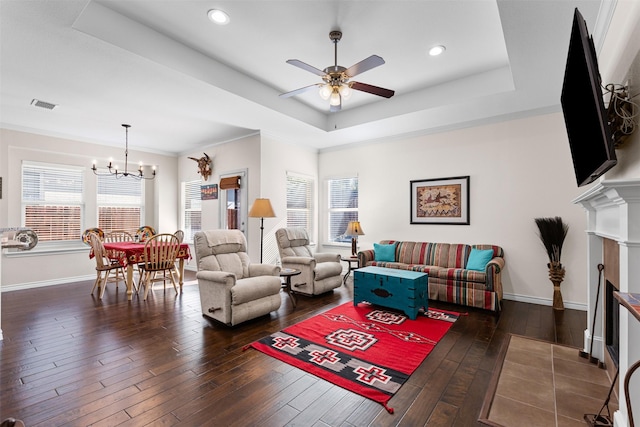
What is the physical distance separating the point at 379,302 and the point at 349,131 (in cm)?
296

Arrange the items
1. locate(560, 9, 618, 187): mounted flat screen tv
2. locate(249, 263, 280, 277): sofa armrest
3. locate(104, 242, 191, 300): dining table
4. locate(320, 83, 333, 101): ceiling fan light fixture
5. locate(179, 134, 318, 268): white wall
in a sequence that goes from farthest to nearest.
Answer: locate(179, 134, 318, 268): white wall < locate(104, 242, 191, 300): dining table < locate(249, 263, 280, 277): sofa armrest < locate(320, 83, 333, 101): ceiling fan light fixture < locate(560, 9, 618, 187): mounted flat screen tv

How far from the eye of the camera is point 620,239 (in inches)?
63.6

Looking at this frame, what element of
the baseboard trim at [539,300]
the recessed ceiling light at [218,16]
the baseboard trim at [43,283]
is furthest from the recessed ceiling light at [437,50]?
the baseboard trim at [43,283]

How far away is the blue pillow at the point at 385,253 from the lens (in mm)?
5074

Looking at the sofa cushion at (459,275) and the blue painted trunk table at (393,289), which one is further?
the sofa cushion at (459,275)

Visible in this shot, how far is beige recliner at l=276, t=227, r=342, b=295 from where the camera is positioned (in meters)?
4.43

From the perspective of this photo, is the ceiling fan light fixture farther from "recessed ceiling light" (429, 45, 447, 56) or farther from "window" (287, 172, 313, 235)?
"window" (287, 172, 313, 235)

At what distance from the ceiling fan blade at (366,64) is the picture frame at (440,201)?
2.93 metres


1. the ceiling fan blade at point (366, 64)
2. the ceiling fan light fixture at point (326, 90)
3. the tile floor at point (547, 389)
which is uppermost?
the ceiling fan blade at point (366, 64)

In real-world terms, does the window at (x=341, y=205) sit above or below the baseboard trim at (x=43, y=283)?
above

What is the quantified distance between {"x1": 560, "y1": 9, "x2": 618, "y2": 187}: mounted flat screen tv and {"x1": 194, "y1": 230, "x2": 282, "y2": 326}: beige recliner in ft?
9.79

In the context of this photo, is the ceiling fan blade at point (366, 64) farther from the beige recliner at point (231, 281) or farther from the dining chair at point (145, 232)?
the dining chair at point (145, 232)

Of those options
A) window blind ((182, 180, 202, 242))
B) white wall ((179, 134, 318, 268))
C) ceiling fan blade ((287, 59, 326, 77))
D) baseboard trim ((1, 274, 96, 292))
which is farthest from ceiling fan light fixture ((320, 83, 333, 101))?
baseboard trim ((1, 274, 96, 292))

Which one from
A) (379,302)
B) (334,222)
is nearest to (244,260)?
(379,302)
